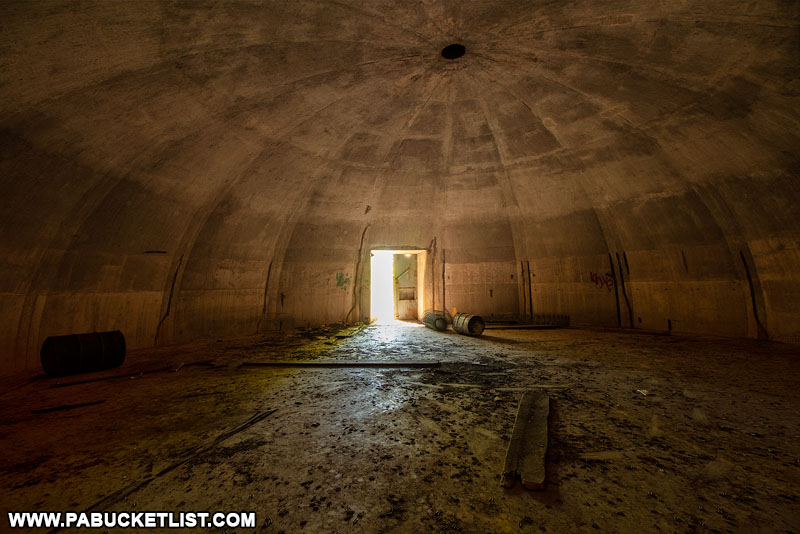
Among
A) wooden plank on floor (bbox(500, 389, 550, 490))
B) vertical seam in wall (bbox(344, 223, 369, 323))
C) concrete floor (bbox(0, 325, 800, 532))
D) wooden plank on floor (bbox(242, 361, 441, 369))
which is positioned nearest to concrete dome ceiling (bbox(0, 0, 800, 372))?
vertical seam in wall (bbox(344, 223, 369, 323))

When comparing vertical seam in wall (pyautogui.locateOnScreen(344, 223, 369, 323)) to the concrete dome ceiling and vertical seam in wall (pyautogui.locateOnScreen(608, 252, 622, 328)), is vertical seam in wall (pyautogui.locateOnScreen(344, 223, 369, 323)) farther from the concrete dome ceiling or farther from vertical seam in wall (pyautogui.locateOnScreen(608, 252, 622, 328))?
vertical seam in wall (pyautogui.locateOnScreen(608, 252, 622, 328))

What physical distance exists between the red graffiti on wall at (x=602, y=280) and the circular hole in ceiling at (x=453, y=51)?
8.11m

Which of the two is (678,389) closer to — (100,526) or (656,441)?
(656,441)

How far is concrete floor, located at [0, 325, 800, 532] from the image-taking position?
Answer: 232 centimetres

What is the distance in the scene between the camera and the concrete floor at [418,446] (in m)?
2.32

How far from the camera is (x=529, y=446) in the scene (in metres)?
3.09

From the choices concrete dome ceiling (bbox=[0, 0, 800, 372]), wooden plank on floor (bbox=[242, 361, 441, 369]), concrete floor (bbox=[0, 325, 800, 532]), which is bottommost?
concrete floor (bbox=[0, 325, 800, 532])

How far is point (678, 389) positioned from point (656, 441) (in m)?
2.14

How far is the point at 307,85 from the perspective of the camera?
6.72m

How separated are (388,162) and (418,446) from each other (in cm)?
857

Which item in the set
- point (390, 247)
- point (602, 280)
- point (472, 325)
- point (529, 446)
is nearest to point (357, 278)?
point (390, 247)

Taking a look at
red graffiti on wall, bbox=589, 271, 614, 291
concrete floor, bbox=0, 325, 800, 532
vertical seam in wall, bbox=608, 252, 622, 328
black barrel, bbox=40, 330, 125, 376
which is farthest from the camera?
red graffiti on wall, bbox=589, 271, 614, 291

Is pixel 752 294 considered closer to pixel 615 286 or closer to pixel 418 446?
pixel 615 286

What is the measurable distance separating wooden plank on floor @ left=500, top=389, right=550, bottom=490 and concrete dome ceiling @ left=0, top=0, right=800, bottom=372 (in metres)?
5.70
